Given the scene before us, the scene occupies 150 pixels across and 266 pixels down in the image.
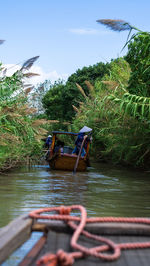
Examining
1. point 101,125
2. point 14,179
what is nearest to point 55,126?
point 101,125

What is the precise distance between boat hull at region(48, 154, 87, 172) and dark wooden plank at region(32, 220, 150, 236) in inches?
555

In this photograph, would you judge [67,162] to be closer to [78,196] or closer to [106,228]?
[78,196]

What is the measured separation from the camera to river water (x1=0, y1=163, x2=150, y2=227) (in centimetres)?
769

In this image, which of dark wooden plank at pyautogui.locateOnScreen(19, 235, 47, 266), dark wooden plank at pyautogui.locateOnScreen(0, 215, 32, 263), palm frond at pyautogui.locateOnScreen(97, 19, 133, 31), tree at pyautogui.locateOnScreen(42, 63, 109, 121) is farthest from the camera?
tree at pyautogui.locateOnScreen(42, 63, 109, 121)

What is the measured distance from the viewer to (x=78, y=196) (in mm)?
9500

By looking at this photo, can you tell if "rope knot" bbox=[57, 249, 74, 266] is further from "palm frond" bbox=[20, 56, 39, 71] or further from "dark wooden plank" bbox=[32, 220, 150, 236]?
"palm frond" bbox=[20, 56, 39, 71]

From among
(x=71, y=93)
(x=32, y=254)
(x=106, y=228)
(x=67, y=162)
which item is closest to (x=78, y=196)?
(x=106, y=228)

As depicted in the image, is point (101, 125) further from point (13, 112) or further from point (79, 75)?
point (79, 75)

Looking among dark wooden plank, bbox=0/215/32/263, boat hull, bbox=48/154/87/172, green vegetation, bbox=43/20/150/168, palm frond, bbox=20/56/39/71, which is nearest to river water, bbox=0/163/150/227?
green vegetation, bbox=43/20/150/168

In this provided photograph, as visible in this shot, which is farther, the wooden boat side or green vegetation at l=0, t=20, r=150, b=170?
the wooden boat side

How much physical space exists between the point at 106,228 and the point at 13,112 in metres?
9.63

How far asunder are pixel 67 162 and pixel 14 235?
14545mm

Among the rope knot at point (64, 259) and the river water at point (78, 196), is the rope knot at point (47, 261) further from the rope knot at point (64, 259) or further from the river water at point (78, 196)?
the river water at point (78, 196)

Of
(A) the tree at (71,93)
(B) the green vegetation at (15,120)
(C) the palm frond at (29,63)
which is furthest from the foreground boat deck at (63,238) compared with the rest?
(A) the tree at (71,93)
